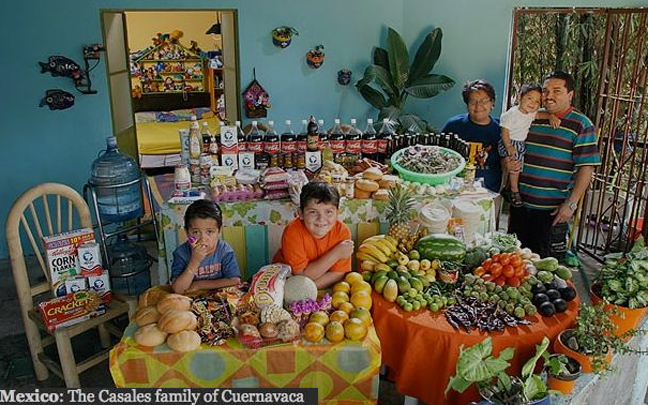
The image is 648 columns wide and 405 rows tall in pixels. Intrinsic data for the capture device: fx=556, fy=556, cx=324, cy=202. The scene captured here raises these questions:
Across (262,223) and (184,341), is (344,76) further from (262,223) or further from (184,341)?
(184,341)

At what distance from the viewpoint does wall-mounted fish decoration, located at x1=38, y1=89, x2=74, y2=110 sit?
5340mm

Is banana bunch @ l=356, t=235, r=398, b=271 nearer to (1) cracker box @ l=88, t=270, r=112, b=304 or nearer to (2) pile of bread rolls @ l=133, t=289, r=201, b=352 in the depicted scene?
(2) pile of bread rolls @ l=133, t=289, r=201, b=352

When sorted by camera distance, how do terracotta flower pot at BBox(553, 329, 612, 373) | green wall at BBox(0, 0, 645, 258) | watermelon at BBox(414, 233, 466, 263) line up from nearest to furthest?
1. terracotta flower pot at BBox(553, 329, 612, 373)
2. watermelon at BBox(414, 233, 466, 263)
3. green wall at BBox(0, 0, 645, 258)

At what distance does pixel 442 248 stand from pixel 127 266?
2542 mm

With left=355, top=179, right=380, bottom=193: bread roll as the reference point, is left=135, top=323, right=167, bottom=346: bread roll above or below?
below

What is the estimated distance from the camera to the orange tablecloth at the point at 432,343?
2.76 meters

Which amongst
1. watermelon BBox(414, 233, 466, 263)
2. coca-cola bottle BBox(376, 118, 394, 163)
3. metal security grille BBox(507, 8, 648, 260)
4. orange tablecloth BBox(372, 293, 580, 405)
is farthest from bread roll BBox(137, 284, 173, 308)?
metal security grille BBox(507, 8, 648, 260)

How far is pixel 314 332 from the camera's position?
2615mm

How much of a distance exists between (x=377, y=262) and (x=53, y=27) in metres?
3.99

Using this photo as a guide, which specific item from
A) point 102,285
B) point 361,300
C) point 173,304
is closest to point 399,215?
point 361,300

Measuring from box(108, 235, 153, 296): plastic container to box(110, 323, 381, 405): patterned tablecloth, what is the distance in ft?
6.04

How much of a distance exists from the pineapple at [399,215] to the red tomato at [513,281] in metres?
0.67

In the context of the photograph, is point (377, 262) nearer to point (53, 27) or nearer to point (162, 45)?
point (53, 27)

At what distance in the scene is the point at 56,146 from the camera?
18.2 ft
